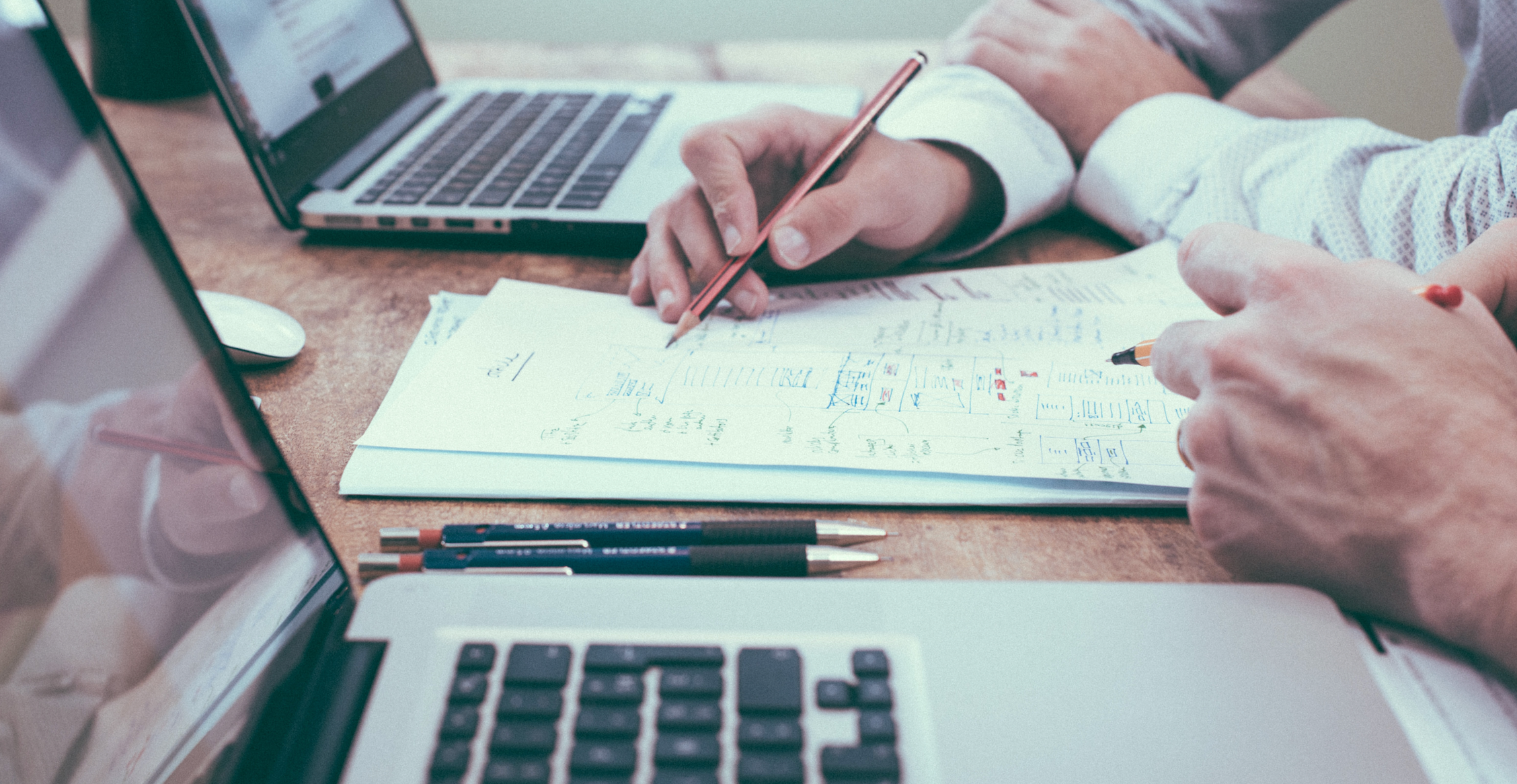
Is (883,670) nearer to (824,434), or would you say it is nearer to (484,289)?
(824,434)

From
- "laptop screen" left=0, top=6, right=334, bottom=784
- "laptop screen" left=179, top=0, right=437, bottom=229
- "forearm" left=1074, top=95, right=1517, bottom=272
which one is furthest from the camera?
"laptop screen" left=179, top=0, right=437, bottom=229

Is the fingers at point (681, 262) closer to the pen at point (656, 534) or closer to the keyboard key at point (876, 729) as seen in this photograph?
the pen at point (656, 534)

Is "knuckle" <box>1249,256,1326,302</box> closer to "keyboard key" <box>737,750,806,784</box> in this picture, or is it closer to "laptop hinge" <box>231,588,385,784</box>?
"keyboard key" <box>737,750,806,784</box>

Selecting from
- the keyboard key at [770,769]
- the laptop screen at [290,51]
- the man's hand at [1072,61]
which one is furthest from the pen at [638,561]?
the man's hand at [1072,61]

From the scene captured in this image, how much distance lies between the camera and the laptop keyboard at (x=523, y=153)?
2.16 feet

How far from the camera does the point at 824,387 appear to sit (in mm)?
463

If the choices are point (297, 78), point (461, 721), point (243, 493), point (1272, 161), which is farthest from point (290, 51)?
point (1272, 161)

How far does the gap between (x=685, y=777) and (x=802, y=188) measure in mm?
407

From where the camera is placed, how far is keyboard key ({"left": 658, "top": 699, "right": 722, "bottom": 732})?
0.25 metres

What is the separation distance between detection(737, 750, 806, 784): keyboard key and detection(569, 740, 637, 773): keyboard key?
0.11ft

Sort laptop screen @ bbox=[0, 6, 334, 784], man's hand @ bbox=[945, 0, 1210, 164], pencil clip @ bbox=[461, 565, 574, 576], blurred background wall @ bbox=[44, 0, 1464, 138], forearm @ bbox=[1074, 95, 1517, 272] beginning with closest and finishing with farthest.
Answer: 1. laptop screen @ bbox=[0, 6, 334, 784]
2. pencil clip @ bbox=[461, 565, 574, 576]
3. forearm @ bbox=[1074, 95, 1517, 272]
4. man's hand @ bbox=[945, 0, 1210, 164]
5. blurred background wall @ bbox=[44, 0, 1464, 138]

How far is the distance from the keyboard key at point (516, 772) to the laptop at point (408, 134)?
1.46 ft

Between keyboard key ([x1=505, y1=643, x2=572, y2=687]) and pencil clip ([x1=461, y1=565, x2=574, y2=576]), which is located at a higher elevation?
keyboard key ([x1=505, y1=643, x2=572, y2=687])

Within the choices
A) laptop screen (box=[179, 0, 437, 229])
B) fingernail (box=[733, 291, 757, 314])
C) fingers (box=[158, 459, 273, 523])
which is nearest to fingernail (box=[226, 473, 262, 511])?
fingers (box=[158, 459, 273, 523])
